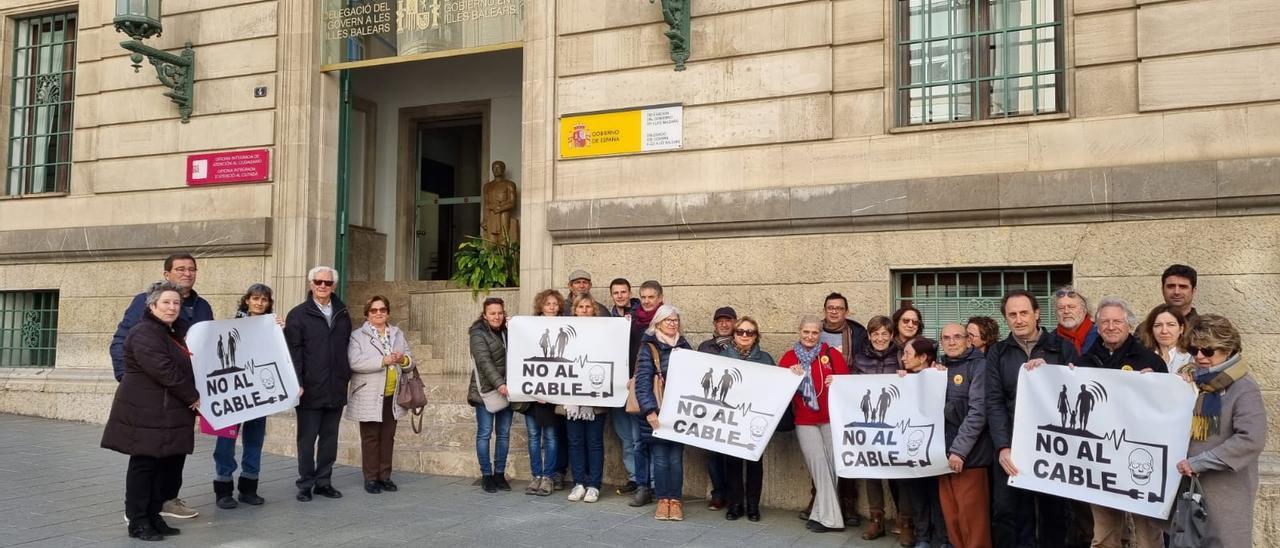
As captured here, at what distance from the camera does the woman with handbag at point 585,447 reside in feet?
27.6

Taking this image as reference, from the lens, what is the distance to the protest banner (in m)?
7.64

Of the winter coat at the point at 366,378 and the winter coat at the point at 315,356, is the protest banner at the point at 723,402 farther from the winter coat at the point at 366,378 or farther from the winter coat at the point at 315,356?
the winter coat at the point at 315,356

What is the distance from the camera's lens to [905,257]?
8.95 m

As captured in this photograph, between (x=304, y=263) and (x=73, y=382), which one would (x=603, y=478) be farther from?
(x=73, y=382)

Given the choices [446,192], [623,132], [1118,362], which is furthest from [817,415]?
[446,192]

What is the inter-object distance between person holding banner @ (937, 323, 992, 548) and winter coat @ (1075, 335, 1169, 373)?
2.37ft

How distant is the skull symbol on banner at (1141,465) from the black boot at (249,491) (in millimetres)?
6634

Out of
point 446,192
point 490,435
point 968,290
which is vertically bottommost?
point 490,435

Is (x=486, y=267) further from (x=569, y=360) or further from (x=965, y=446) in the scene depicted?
(x=965, y=446)

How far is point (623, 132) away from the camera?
33.9ft

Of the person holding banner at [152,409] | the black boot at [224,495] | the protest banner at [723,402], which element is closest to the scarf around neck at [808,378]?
the protest banner at [723,402]

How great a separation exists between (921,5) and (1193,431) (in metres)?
5.36

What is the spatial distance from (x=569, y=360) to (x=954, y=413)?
334 centimetres

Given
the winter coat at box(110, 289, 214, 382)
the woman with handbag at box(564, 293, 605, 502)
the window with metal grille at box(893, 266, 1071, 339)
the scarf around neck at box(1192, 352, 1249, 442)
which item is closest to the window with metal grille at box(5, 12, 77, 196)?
the winter coat at box(110, 289, 214, 382)
